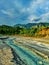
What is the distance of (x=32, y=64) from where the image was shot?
31.2m

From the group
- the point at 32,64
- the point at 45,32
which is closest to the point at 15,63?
the point at 32,64

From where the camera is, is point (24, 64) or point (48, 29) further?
point (48, 29)

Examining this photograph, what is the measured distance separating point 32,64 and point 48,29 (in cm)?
10144

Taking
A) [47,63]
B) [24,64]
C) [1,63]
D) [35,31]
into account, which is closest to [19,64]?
[24,64]

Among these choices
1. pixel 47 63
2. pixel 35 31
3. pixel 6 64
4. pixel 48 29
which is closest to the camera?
pixel 6 64

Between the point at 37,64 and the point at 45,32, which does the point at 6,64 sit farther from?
the point at 45,32

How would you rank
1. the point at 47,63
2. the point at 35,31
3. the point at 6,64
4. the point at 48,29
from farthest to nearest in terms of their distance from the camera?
the point at 35,31 → the point at 48,29 → the point at 47,63 → the point at 6,64

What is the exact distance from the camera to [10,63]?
1212 inches

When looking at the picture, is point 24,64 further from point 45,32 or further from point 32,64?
point 45,32

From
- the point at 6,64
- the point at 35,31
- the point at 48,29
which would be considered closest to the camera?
the point at 6,64

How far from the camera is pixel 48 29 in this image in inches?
5167

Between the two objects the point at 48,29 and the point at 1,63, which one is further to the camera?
the point at 48,29

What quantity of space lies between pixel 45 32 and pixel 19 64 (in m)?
103

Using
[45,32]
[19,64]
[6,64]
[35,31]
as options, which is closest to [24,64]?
[19,64]
